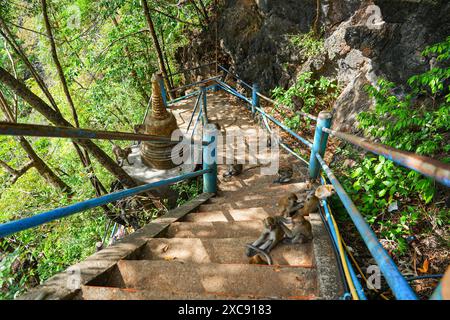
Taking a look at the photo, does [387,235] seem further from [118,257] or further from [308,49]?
[308,49]

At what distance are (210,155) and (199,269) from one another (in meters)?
1.95

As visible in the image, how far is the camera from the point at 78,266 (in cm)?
188

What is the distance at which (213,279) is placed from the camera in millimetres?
1805

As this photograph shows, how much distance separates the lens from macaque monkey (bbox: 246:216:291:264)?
2.07 m

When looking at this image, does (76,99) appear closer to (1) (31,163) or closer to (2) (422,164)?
(1) (31,163)

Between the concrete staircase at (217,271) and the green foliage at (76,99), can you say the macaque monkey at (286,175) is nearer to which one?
the concrete staircase at (217,271)

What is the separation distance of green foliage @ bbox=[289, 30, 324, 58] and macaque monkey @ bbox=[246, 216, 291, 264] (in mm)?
5771

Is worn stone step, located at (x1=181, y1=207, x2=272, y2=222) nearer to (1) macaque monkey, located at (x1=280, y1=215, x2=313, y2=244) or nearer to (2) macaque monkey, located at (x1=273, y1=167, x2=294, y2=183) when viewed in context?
(1) macaque monkey, located at (x1=280, y1=215, x2=313, y2=244)

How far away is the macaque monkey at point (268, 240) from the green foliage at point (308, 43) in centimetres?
577

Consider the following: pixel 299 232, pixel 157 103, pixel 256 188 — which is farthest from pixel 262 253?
pixel 157 103

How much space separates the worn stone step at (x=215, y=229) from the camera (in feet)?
8.35

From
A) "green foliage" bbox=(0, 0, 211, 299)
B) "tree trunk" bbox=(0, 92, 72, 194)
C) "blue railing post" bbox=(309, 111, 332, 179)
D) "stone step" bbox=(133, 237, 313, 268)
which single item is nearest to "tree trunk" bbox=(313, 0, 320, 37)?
"green foliage" bbox=(0, 0, 211, 299)
